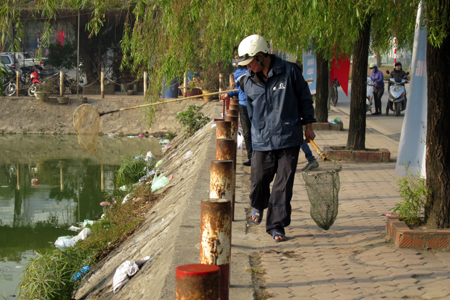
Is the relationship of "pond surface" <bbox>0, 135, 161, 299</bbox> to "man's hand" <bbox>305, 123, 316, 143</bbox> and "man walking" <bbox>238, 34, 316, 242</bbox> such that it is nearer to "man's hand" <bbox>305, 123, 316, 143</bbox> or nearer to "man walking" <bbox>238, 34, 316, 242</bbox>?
"man walking" <bbox>238, 34, 316, 242</bbox>

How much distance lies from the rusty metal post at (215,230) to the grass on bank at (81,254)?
302cm

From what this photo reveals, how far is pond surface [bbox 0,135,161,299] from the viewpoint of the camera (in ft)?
27.1

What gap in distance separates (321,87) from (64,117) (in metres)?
11.4

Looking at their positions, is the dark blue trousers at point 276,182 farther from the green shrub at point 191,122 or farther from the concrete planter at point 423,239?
the green shrub at point 191,122

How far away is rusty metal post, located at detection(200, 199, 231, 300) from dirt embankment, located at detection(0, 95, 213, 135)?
55.3 ft

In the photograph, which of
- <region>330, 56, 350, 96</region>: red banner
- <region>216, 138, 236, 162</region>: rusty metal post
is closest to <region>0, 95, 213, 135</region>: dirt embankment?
<region>330, 56, 350, 96</region>: red banner

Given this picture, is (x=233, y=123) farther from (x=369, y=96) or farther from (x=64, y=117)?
(x=64, y=117)

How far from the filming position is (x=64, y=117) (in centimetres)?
2053

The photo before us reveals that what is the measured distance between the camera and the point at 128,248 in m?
6.13

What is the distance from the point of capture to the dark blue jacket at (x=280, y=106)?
15.2 ft

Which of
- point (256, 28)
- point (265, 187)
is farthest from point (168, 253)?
point (256, 28)

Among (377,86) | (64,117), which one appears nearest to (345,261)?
(377,86)

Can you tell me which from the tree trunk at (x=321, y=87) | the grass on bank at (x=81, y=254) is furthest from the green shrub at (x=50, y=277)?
the tree trunk at (x=321, y=87)

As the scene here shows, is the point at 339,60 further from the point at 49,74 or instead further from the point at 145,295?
the point at 49,74
